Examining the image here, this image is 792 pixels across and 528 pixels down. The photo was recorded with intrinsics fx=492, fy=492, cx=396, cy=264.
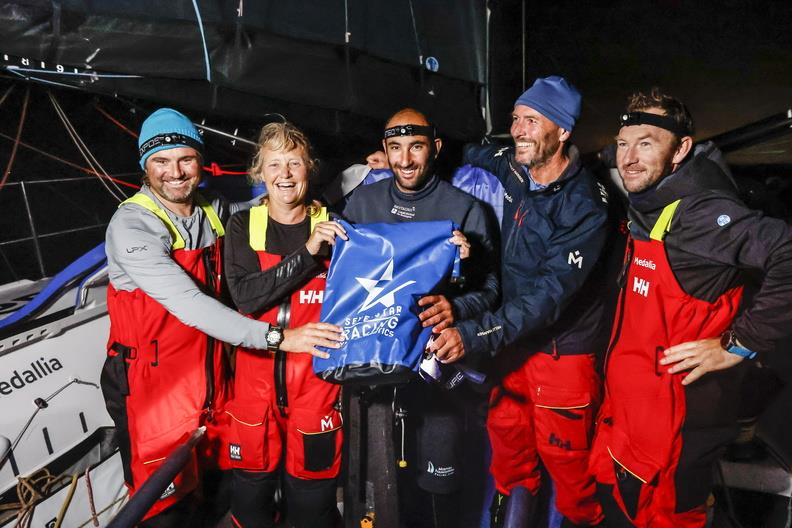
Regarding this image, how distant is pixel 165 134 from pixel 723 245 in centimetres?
204

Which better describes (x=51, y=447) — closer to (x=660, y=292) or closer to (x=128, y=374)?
(x=128, y=374)

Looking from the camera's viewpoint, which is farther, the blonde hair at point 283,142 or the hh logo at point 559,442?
the hh logo at point 559,442

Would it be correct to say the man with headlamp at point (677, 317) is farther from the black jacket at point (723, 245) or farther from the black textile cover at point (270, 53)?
the black textile cover at point (270, 53)

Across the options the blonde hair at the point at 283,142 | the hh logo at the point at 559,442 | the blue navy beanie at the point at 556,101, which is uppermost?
the blue navy beanie at the point at 556,101

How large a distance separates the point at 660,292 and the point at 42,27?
107 inches

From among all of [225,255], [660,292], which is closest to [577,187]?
[660,292]

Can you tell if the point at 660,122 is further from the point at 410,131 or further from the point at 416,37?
the point at 416,37

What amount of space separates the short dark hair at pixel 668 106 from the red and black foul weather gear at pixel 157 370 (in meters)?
1.78

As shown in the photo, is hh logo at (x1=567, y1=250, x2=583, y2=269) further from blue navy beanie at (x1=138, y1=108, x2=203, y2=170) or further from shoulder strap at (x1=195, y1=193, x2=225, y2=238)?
blue navy beanie at (x1=138, y1=108, x2=203, y2=170)

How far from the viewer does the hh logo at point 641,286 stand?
1844mm

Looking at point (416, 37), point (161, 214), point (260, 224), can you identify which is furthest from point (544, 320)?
point (416, 37)

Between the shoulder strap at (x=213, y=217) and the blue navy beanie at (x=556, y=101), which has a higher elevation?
the blue navy beanie at (x=556, y=101)

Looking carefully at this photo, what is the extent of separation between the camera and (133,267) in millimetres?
1797

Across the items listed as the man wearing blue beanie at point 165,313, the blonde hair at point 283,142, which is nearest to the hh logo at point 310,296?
the man wearing blue beanie at point 165,313
